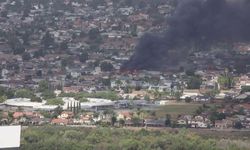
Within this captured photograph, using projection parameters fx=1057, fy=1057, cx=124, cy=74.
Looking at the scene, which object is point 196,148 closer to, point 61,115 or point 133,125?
point 133,125

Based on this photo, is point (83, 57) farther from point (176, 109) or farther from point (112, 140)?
point (112, 140)

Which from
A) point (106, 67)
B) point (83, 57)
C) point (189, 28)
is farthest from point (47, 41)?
point (189, 28)

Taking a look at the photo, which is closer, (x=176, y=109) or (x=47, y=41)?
(x=176, y=109)

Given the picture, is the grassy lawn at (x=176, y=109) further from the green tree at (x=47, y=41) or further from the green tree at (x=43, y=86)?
the green tree at (x=47, y=41)

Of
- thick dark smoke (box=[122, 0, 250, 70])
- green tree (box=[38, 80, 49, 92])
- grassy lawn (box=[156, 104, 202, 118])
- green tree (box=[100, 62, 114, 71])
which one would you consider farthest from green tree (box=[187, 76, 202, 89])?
green tree (box=[38, 80, 49, 92])

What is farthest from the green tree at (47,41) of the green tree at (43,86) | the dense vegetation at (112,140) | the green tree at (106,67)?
the dense vegetation at (112,140)
